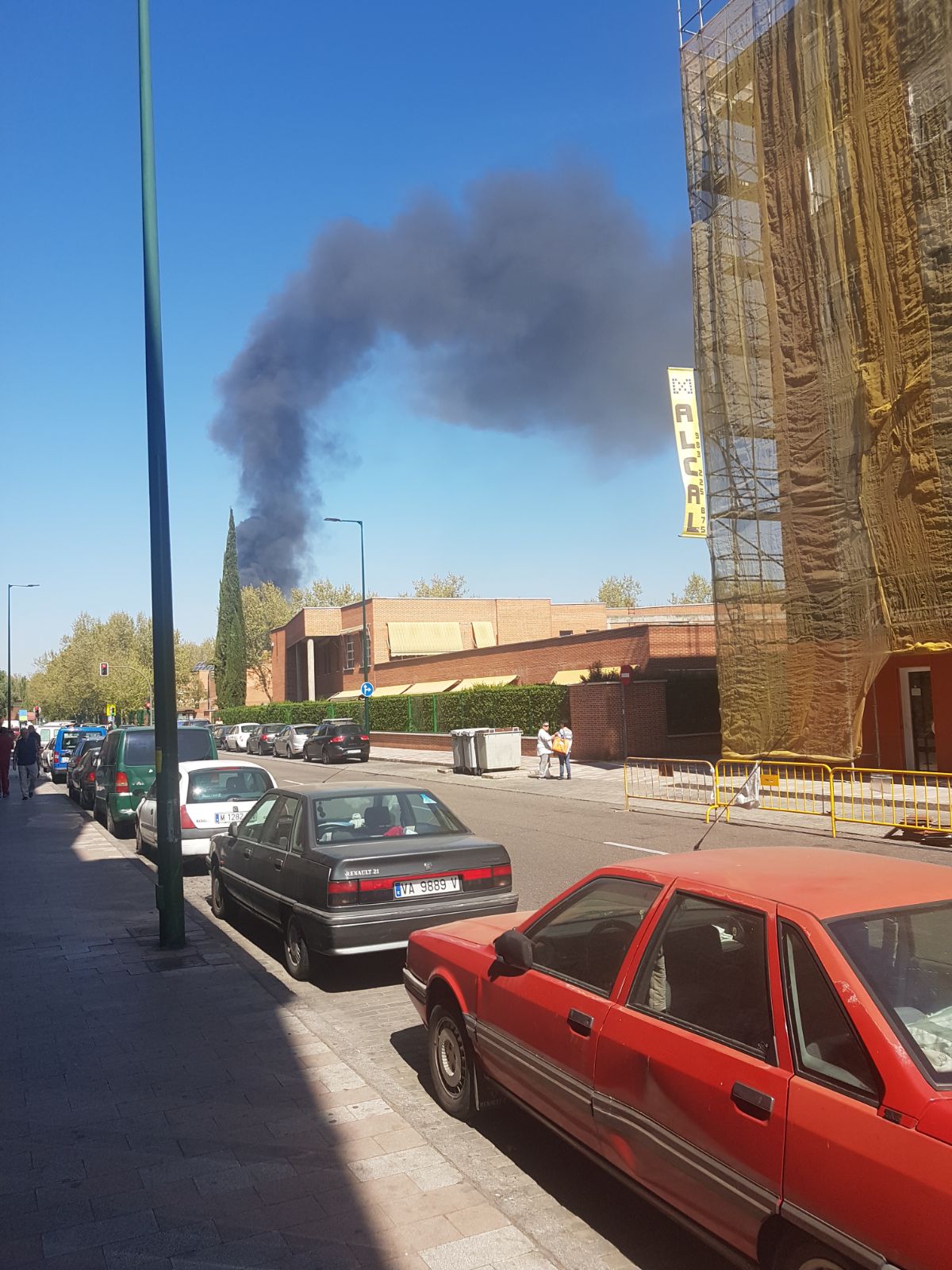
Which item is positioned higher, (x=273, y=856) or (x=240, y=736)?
(x=273, y=856)

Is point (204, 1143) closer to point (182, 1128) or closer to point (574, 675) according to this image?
point (182, 1128)

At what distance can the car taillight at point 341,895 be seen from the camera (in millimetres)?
6961

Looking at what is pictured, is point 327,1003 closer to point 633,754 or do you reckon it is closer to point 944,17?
point 944,17

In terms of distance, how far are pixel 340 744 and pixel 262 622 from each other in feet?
160

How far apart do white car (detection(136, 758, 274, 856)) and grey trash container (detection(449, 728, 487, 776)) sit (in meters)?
16.4

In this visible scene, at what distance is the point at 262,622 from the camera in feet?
274

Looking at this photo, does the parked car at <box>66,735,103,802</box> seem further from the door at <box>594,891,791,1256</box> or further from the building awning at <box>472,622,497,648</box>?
the building awning at <box>472,622,497,648</box>

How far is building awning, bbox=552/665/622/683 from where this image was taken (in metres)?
33.2

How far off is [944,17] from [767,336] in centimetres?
653

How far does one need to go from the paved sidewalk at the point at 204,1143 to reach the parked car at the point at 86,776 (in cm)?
1344

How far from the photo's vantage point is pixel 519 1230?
12.5 feet

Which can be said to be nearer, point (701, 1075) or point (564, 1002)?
point (701, 1075)

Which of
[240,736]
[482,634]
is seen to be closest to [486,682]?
[482,634]

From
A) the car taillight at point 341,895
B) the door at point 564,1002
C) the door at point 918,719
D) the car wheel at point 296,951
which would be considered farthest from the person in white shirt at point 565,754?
the door at point 564,1002
